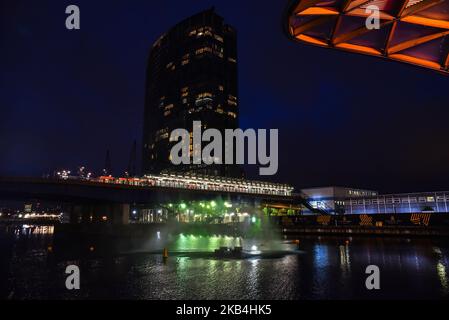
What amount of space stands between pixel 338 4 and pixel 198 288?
66.0 feet

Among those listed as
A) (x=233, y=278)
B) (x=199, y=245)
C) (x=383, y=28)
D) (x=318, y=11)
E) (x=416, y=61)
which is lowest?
(x=199, y=245)

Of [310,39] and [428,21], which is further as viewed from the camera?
[310,39]

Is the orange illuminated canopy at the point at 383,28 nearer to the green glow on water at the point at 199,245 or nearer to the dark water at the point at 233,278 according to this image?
the dark water at the point at 233,278

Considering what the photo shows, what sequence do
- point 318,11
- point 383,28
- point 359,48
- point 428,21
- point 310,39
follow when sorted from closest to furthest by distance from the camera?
point 318,11 < point 428,21 < point 383,28 < point 310,39 < point 359,48

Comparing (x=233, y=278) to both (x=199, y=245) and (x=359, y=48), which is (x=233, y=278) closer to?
(x=359, y=48)

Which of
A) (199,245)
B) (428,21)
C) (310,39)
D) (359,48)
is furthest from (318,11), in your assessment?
(199,245)

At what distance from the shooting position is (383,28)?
2006 centimetres

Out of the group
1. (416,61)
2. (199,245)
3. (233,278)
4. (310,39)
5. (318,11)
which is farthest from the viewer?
(199,245)

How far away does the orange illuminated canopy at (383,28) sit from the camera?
1752cm

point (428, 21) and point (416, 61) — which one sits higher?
point (428, 21)

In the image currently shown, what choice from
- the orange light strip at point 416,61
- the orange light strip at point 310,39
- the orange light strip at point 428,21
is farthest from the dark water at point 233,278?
the orange light strip at point 428,21
